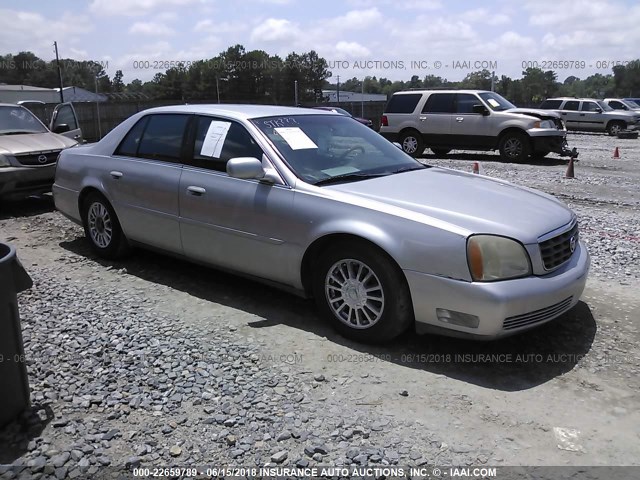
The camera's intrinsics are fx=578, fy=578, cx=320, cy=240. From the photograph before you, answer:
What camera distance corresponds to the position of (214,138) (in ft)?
16.6

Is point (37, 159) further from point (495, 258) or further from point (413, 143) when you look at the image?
point (413, 143)

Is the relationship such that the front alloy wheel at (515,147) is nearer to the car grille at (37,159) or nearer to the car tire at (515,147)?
the car tire at (515,147)

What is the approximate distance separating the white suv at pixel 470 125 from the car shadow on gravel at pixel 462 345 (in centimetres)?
1145

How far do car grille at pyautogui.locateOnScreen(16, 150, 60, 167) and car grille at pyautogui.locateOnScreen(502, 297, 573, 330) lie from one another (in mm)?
7775

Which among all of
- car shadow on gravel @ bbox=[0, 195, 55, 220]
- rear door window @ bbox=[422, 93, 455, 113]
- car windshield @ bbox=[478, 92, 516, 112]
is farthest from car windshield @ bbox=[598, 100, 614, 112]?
car shadow on gravel @ bbox=[0, 195, 55, 220]

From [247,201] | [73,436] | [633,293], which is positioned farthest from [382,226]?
[633,293]

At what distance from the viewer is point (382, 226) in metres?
3.90

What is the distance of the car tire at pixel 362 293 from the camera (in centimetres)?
388

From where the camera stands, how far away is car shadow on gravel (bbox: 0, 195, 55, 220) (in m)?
8.91

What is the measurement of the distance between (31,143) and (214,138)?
18.1 feet

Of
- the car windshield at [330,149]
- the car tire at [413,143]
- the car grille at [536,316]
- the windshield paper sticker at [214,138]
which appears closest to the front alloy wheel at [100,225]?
the windshield paper sticker at [214,138]

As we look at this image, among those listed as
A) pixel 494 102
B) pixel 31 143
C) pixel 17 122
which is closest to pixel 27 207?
pixel 31 143

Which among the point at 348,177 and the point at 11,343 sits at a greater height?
the point at 348,177

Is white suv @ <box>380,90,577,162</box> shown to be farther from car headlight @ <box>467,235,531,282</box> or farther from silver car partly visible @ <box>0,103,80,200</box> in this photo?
car headlight @ <box>467,235,531,282</box>
